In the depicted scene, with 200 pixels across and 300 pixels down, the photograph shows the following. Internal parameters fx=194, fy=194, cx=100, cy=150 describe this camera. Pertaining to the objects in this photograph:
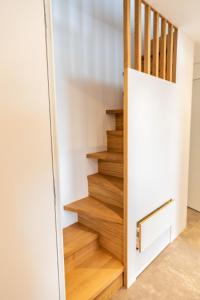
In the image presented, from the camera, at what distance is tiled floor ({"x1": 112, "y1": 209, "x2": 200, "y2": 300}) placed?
1616mm

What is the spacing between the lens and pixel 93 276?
1601 millimetres

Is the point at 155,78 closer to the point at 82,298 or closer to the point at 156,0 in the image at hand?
the point at 156,0

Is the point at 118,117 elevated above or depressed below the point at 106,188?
above

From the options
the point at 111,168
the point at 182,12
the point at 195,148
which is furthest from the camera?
the point at 195,148

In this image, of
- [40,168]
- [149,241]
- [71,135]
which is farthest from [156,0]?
[149,241]

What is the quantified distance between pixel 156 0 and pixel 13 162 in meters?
1.68

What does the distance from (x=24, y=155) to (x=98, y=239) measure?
1.40 meters

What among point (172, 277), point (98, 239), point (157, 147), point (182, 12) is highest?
point (182, 12)

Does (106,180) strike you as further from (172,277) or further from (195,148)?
(195,148)

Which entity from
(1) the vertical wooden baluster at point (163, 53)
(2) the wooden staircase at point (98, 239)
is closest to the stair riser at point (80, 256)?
(2) the wooden staircase at point (98, 239)

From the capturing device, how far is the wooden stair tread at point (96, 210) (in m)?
1.71

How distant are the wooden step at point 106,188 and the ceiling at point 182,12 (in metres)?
1.62

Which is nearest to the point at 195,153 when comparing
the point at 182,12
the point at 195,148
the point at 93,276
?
the point at 195,148

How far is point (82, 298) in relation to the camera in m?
1.41
